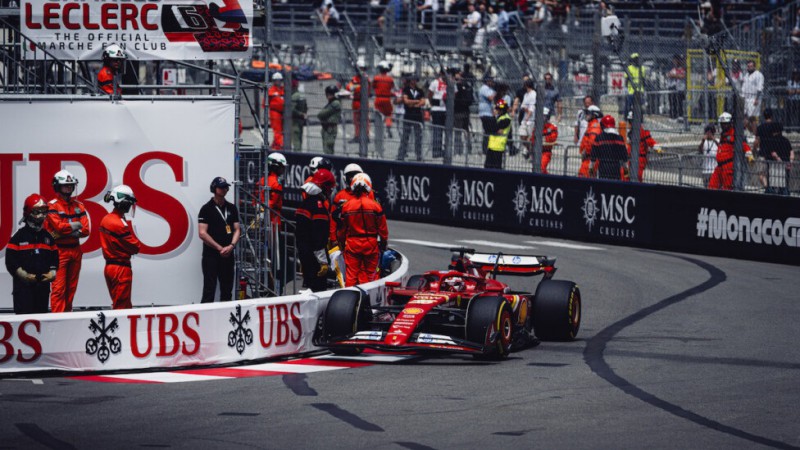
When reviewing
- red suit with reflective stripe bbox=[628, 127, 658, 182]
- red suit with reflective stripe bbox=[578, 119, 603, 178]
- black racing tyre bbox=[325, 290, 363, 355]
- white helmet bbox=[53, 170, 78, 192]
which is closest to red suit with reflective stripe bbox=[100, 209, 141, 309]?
white helmet bbox=[53, 170, 78, 192]

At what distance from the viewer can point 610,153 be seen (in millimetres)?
23969

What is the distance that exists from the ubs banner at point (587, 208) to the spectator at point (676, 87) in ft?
4.42

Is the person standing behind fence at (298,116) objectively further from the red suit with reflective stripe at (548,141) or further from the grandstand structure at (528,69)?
the red suit with reflective stripe at (548,141)

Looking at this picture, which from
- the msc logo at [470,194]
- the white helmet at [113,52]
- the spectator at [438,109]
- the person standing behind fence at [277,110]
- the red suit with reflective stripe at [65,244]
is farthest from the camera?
the person standing behind fence at [277,110]

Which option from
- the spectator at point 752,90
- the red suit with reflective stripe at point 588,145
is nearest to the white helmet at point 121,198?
the spectator at point 752,90

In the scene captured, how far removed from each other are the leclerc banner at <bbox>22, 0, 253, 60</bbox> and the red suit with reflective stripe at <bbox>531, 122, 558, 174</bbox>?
34.8 ft

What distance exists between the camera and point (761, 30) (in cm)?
2409

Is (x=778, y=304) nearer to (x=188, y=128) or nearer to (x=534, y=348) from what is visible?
(x=534, y=348)

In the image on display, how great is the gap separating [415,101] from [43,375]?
16.7 meters

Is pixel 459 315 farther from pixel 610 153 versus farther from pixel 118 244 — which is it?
pixel 610 153

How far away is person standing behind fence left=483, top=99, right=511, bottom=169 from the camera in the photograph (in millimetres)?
25938

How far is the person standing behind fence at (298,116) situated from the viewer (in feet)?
100

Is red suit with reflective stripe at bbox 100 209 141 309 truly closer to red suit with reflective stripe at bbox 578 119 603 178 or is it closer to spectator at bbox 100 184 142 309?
spectator at bbox 100 184 142 309

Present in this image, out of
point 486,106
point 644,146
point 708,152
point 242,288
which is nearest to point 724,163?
point 708,152
